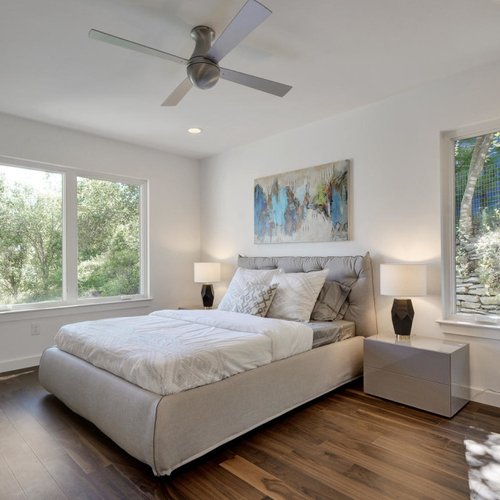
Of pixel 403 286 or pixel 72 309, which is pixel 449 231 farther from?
pixel 72 309

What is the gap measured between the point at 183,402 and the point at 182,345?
1.24 ft

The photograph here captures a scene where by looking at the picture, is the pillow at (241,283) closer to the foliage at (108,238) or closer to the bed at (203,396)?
the bed at (203,396)

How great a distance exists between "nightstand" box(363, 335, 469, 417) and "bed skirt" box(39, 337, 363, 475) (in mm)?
329

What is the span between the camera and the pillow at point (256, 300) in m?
3.18

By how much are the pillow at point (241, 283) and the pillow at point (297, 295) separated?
22 centimetres

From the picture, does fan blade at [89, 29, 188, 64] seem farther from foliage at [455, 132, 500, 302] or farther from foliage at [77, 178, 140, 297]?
foliage at [77, 178, 140, 297]

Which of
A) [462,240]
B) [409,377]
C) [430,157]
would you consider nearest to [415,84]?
[430,157]

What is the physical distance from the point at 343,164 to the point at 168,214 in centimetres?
246

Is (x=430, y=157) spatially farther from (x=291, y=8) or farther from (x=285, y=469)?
(x=285, y=469)

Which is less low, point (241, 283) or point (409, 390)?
point (241, 283)

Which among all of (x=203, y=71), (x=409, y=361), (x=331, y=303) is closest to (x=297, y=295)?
(x=331, y=303)

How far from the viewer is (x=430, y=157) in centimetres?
301

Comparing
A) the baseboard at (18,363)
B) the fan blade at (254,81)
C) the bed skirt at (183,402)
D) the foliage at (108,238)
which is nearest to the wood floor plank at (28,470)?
the bed skirt at (183,402)

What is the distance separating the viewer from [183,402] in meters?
1.88
